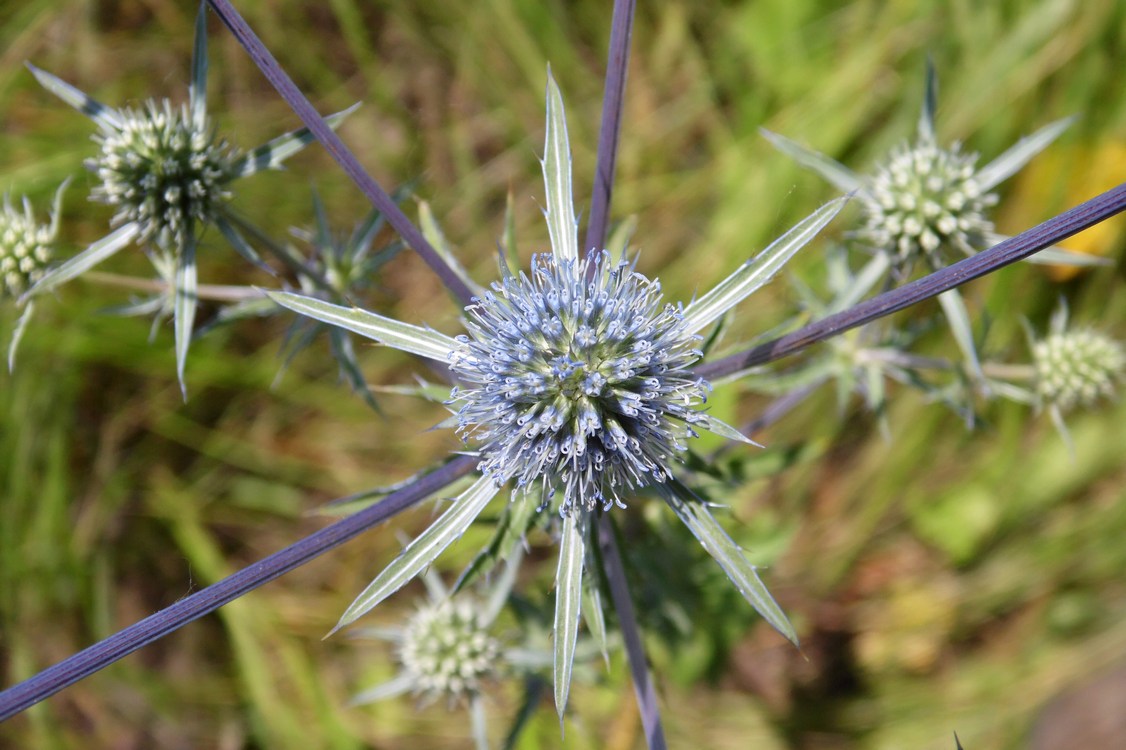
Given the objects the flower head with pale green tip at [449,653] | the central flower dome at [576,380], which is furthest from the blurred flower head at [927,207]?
the flower head with pale green tip at [449,653]

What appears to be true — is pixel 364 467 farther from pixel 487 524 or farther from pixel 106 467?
pixel 487 524

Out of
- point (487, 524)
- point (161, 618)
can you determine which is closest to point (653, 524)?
point (487, 524)

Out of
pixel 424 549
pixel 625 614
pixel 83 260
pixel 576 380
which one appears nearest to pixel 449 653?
pixel 625 614

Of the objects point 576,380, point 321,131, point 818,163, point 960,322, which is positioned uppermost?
point 818,163

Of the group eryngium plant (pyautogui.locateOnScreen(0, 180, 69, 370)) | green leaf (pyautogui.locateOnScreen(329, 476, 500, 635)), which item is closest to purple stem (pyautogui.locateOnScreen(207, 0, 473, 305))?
green leaf (pyautogui.locateOnScreen(329, 476, 500, 635))

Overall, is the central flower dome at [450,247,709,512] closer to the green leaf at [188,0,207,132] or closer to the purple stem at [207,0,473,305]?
the purple stem at [207,0,473,305]

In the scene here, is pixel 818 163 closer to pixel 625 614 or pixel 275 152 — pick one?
pixel 625 614

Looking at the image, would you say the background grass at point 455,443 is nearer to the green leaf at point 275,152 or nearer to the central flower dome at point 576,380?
the green leaf at point 275,152
